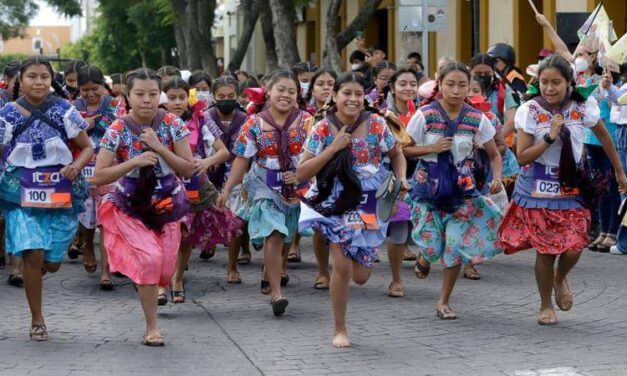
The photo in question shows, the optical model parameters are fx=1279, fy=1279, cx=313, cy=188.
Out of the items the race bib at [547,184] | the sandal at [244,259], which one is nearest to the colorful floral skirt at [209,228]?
the sandal at [244,259]

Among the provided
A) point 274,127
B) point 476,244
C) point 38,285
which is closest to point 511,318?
point 476,244

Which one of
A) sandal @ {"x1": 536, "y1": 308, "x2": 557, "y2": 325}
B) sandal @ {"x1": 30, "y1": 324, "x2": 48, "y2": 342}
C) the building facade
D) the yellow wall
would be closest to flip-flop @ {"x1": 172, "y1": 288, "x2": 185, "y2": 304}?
sandal @ {"x1": 30, "y1": 324, "x2": 48, "y2": 342}

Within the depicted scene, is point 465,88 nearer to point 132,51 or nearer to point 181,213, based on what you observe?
point 181,213

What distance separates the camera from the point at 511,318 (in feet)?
31.2

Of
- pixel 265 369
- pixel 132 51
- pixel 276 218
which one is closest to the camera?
pixel 265 369

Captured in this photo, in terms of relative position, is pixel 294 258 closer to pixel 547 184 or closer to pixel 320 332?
pixel 320 332

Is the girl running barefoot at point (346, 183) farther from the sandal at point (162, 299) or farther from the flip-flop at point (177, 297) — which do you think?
the flip-flop at point (177, 297)

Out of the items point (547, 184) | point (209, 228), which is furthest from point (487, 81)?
point (547, 184)

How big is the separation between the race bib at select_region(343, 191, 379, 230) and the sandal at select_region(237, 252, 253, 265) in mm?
4536

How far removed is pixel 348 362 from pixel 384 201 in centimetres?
126

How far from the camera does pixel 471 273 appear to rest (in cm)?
1172

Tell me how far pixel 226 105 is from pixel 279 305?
296 cm

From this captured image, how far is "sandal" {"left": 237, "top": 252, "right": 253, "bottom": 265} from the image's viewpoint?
13077mm

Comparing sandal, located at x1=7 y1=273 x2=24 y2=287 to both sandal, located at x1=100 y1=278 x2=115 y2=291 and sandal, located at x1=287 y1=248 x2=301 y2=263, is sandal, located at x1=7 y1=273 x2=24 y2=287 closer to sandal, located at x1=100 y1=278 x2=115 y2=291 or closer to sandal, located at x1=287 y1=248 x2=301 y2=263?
sandal, located at x1=100 y1=278 x2=115 y2=291
